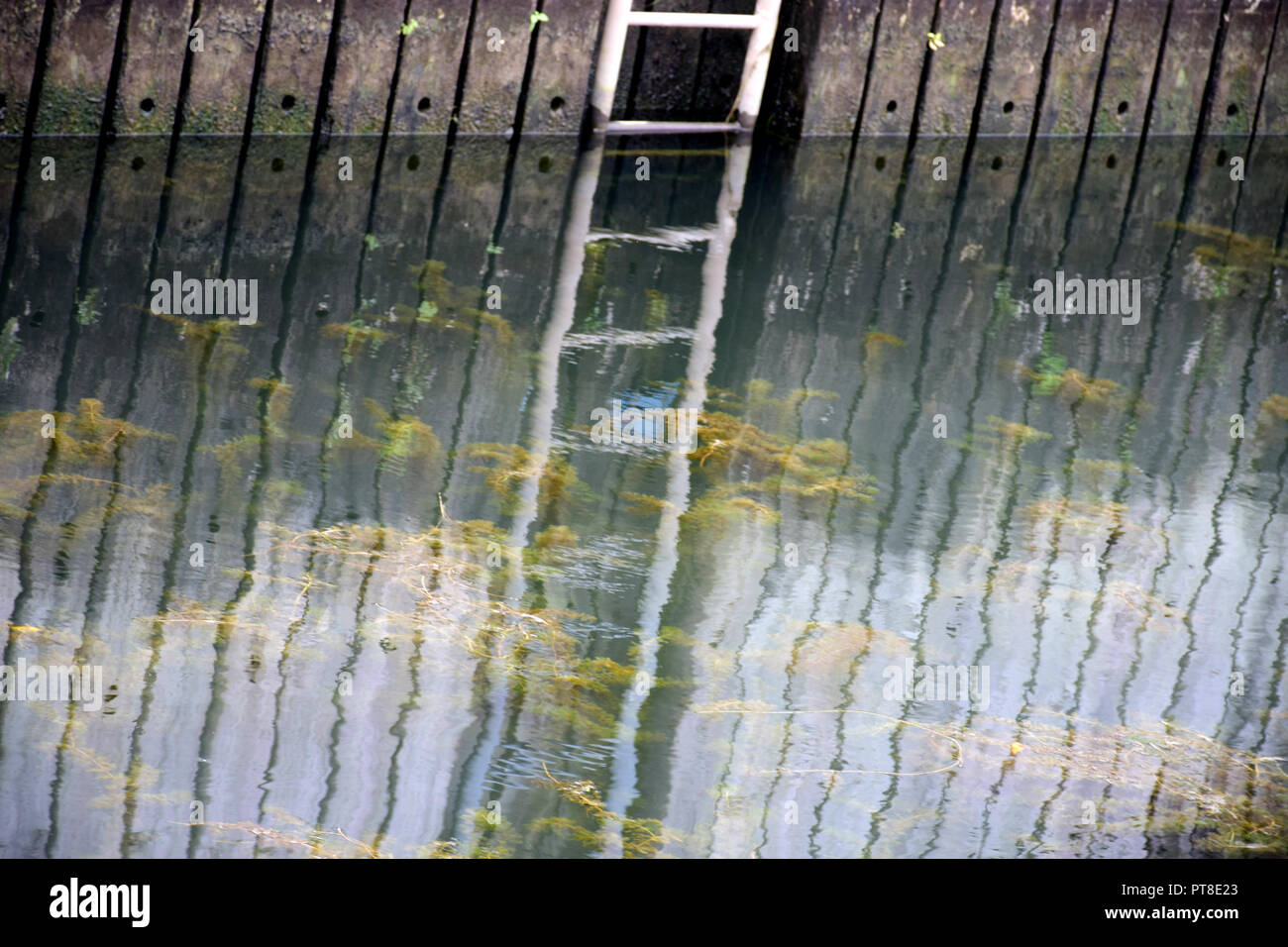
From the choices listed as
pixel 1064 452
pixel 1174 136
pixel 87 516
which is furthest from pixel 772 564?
pixel 1174 136

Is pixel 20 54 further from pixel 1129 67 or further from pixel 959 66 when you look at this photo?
pixel 1129 67

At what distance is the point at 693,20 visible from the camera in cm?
861

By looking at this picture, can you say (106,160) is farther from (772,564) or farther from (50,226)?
(772,564)

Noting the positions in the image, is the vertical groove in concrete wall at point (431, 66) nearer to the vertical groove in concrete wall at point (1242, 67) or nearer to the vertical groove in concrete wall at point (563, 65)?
the vertical groove in concrete wall at point (563, 65)

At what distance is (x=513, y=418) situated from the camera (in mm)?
5191

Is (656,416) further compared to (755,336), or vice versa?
(755,336)

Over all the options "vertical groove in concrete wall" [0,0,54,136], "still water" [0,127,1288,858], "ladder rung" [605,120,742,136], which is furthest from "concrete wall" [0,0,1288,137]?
"still water" [0,127,1288,858]

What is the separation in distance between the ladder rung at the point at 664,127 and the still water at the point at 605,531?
126 cm

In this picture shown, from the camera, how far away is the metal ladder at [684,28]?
27.9 feet

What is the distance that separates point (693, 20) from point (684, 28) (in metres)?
0.41

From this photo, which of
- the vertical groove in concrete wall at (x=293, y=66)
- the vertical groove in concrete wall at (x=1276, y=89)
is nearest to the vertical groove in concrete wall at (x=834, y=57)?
the vertical groove in concrete wall at (x=293, y=66)

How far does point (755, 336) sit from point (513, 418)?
135 centimetres

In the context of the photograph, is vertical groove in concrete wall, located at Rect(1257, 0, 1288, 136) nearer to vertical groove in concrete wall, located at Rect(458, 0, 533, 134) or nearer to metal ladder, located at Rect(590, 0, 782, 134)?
metal ladder, located at Rect(590, 0, 782, 134)

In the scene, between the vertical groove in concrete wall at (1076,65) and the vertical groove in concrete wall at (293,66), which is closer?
the vertical groove in concrete wall at (293,66)
